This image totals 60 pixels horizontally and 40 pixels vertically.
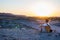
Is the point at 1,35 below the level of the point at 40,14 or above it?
below

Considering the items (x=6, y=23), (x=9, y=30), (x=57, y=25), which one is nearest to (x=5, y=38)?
(x=9, y=30)

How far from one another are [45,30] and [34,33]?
0.91 feet

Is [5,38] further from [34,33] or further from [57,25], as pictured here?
[57,25]

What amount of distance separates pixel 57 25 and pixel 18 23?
887mm

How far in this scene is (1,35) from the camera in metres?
3.09

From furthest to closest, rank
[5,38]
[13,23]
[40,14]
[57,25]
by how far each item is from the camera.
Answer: [57,25], [13,23], [40,14], [5,38]

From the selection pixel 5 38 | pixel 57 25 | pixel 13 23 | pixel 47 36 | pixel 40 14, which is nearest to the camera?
pixel 5 38

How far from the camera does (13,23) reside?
3.62 metres

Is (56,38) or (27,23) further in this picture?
(27,23)

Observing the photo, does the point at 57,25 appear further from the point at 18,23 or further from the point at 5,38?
the point at 5,38

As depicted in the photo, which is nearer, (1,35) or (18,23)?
(1,35)

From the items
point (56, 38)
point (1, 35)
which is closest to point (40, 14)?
point (56, 38)

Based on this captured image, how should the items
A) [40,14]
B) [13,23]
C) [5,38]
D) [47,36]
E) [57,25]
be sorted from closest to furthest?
[5,38], [47,36], [40,14], [13,23], [57,25]

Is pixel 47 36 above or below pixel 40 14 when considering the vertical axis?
below
